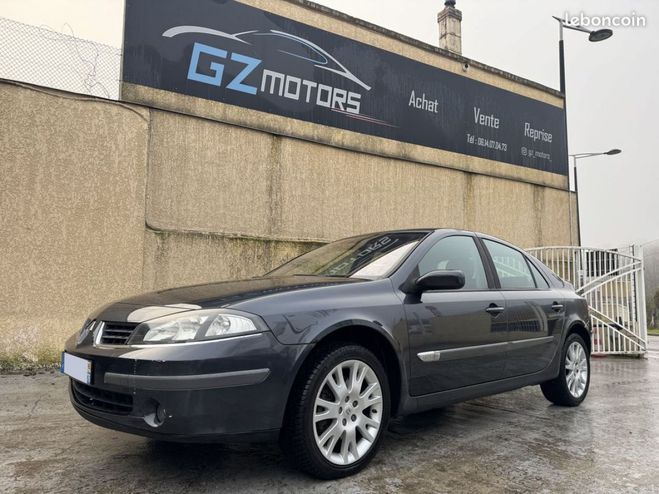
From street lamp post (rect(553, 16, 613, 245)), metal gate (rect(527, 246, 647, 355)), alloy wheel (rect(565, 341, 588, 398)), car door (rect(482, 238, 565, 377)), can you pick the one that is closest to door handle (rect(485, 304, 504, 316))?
car door (rect(482, 238, 565, 377))

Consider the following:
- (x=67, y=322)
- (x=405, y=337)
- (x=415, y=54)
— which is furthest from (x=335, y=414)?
(x=415, y=54)

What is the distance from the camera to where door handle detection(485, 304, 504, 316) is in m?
3.85

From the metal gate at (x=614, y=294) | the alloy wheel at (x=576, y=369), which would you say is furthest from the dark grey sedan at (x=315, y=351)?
the metal gate at (x=614, y=294)

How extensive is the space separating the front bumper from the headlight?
0.17 ft

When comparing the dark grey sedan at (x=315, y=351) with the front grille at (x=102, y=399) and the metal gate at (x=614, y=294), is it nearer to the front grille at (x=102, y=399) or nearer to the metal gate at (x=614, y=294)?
the front grille at (x=102, y=399)

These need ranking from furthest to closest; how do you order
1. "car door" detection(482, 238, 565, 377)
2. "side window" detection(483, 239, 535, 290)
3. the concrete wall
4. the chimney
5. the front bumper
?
the chimney → the concrete wall → "side window" detection(483, 239, 535, 290) → "car door" detection(482, 238, 565, 377) → the front bumper

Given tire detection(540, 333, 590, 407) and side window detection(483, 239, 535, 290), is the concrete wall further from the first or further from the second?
tire detection(540, 333, 590, 407)

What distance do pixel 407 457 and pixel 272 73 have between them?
706 cm

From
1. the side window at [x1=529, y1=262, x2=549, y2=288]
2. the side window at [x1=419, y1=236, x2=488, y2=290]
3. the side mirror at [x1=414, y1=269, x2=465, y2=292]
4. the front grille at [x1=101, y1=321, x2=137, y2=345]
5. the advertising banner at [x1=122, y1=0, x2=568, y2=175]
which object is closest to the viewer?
the front grille at [x1=101, y1=321, x2=137, y2=345]

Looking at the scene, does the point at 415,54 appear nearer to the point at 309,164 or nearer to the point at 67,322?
the point at 309,164

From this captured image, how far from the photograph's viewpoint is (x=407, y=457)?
3273 millimetres

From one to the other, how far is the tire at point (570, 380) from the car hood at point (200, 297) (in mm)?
2482

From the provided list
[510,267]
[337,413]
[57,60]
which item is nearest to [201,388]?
[337,413]

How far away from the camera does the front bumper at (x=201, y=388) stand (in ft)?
8.26
